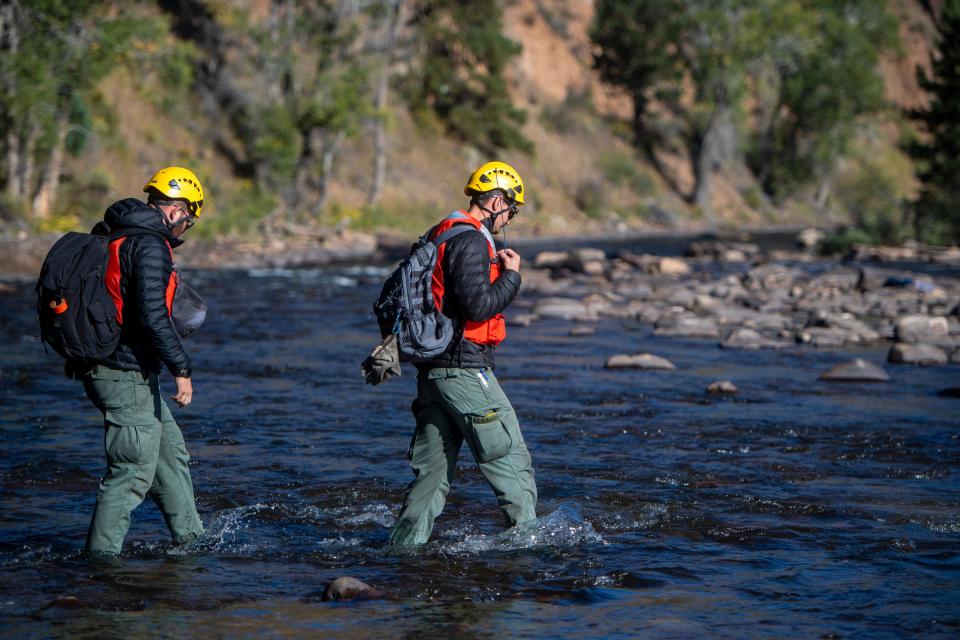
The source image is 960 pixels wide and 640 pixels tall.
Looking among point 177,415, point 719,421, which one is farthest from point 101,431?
point 719,421

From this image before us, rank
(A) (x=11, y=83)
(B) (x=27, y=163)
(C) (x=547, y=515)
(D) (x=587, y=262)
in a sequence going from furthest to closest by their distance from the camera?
1. (B) (x=27, y=163)
2. (A) (x=11, y=83)
3. (D) (x=587, y=262)
4. (C) (x=547, y=515)

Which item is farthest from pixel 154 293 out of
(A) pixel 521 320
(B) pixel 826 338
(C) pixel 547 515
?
(A) pixel 521 320

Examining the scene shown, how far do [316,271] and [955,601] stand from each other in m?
21.6

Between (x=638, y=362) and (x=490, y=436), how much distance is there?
7.29 metres

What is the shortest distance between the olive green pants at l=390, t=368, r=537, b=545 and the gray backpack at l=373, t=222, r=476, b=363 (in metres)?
0.18

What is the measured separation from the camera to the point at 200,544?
20.4 feet

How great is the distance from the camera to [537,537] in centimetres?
612

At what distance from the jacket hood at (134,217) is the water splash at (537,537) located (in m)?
2.19

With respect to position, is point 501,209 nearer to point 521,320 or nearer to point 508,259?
point 508,259

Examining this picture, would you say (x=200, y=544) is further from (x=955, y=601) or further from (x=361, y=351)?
(x=361, y=351)

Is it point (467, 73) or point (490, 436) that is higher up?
point (467, 73)

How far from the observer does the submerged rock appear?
533 centimetres

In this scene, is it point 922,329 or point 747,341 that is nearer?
point 747,341

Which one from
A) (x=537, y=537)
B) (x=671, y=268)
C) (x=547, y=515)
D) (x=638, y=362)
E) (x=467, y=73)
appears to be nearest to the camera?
(x=537, y=537)
